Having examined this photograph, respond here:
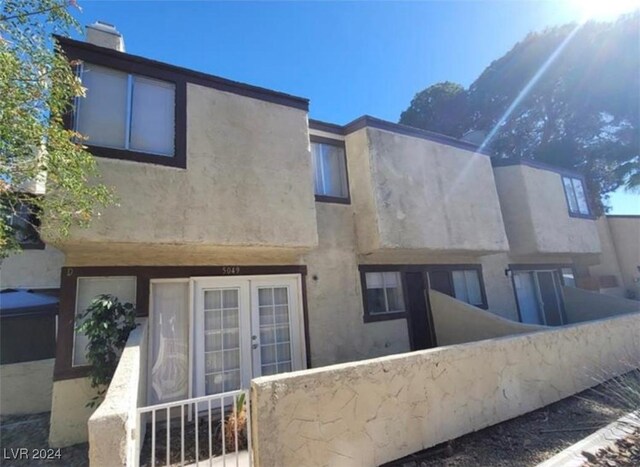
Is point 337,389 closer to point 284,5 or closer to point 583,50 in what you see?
point 284,5

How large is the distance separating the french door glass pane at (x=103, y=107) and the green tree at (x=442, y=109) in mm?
26942

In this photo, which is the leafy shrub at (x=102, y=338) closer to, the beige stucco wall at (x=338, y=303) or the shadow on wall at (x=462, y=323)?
the beige stucco wall at (x=338, y=303)

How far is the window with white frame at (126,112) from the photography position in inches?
252

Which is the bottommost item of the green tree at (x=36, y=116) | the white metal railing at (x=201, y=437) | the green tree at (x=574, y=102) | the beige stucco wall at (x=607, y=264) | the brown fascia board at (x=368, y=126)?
the white metal railing at (x=201, y=437)

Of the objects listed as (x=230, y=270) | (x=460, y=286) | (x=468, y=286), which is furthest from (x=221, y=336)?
(x=468, y=286)

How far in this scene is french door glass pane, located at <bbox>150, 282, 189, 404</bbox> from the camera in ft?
22.8

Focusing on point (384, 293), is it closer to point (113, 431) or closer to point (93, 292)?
point (93, 292)

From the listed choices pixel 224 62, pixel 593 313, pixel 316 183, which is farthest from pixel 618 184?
pixel 224 62

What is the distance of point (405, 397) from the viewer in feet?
17.7

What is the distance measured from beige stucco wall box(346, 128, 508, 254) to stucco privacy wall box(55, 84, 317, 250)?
6.44 feet

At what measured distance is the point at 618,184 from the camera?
2303cm

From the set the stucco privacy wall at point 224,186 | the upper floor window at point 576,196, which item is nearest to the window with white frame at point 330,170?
the stucco privacy wall at point 224,186

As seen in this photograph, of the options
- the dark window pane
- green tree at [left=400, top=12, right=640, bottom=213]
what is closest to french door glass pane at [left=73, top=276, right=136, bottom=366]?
the dark window pane

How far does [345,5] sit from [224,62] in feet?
14.1
